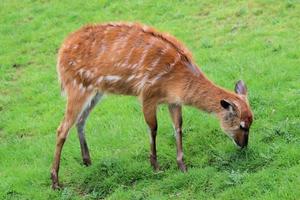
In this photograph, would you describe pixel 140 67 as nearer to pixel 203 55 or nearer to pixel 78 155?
pixel 78 155

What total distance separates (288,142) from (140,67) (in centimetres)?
209

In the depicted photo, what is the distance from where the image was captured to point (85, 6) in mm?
15602

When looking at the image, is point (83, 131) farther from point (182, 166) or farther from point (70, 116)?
point (182, 166)

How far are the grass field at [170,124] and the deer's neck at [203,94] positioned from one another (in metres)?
0.62

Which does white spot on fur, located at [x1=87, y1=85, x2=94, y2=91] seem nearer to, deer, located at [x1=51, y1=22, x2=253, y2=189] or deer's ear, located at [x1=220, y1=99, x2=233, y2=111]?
deer, located at [x1=51, y1=22, x2=253, y2=189]

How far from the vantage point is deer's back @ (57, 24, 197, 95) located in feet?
25.2

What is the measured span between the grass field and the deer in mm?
327

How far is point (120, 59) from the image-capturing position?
25.9 ft

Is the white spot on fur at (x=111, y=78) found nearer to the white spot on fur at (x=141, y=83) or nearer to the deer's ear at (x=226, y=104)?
the white spot on fur at (x=141, y=83)

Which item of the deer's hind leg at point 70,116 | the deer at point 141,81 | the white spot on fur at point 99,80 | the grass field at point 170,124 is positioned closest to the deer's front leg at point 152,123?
the deer at point 141,81

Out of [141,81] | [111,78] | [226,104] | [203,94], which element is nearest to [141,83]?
[141,81]

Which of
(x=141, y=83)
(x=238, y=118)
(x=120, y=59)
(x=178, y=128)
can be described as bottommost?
(x=178, y=128)

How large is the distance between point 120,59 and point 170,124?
148cm

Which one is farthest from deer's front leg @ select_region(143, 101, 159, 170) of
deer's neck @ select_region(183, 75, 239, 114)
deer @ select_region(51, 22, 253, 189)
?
deer's neck @ select_region(183, 75, 239, 114)
